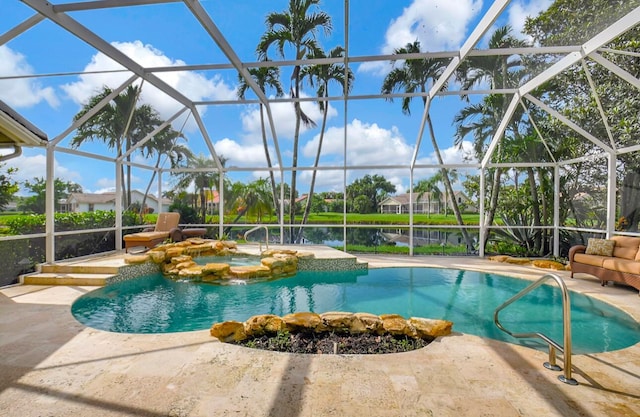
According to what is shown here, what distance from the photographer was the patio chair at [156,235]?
818cm

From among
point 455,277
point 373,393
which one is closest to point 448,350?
point 373,393

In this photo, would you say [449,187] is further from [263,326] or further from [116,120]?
[116,120]

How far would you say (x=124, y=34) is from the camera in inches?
220

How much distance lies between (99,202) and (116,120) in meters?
2.66

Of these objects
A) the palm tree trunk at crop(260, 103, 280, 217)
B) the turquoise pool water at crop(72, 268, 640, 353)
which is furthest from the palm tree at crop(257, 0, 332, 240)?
the turquoise pool water at crop(72, 268, 640, 353)

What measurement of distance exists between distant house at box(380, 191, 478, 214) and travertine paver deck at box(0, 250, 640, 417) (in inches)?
268

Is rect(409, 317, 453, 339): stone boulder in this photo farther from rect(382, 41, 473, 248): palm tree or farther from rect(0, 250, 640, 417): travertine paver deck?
rect(382, 41, 473, 248): palm tree

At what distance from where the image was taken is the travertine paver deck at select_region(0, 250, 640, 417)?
7.18ft

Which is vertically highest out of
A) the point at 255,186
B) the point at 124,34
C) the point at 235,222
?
the point at 124,34

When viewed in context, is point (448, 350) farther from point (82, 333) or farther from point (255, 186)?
point (255, 186)

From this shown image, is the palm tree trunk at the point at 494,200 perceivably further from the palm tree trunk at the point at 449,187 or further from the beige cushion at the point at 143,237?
the beige cushion at the point at 143,237

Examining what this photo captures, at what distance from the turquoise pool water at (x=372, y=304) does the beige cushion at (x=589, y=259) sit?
0.83 metres

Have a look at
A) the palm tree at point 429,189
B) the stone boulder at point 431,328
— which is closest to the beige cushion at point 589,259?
the palm tree at point 429,189

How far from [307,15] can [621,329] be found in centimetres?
971
